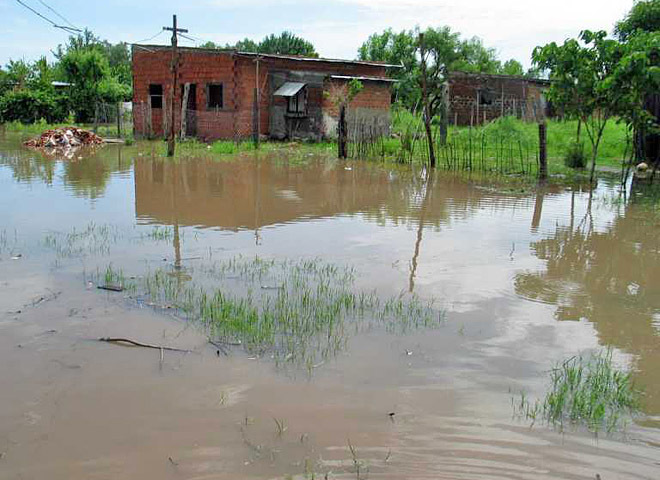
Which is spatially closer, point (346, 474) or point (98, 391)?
point (346, 474)

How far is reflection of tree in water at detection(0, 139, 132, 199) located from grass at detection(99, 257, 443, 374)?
21.3 ft

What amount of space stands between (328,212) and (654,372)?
6.71 meters

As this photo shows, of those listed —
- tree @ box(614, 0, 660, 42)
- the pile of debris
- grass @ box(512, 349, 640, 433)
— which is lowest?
grass @ box(512, 349, 640, 433)

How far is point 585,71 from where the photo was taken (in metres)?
12.8

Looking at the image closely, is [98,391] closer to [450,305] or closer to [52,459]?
[52,459]

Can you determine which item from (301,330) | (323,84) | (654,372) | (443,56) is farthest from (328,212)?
(443,56)

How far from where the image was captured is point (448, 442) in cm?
347

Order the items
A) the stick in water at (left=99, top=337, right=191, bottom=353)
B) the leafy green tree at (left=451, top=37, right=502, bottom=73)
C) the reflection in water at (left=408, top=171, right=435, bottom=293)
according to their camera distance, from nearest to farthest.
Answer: the stick in water at (left=99, top=337, right=191, bottom=353)
the reflection in water at (left=408, top=171, right=435, bottom=293)
the leafy green tree at (left=451, top=37, right=502, bottom=73)

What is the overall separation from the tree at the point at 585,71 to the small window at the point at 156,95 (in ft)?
55.7

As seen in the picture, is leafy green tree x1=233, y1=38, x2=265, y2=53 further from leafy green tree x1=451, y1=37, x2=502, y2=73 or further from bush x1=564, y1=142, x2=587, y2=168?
bush x1=564, y1=142, x2=587, y2=168

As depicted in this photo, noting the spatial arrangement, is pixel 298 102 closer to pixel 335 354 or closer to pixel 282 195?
pixel 282 195

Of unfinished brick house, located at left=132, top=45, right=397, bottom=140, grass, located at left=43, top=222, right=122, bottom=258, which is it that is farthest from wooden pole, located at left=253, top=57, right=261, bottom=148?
grass, located at left=43, top=222, right=122, bottom=258

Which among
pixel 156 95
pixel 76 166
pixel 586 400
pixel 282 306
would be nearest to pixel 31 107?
pixel 156 95

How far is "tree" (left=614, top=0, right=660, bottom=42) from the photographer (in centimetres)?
2170
